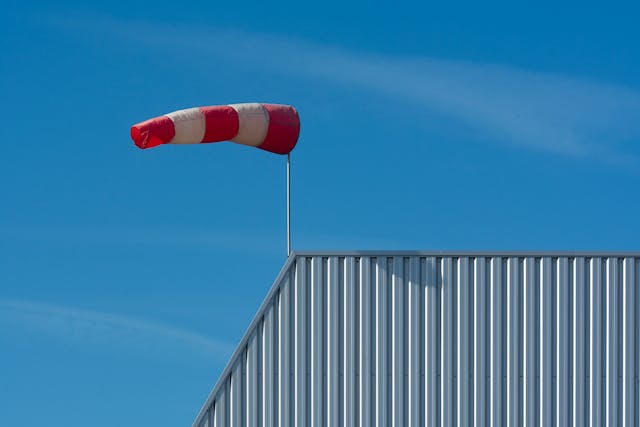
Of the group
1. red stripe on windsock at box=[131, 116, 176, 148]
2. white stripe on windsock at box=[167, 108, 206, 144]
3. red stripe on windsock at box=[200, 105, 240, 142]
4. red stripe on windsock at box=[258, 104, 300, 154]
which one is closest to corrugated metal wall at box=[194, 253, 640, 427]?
red stripe on windsock at box=[258, 104, 300, 154]

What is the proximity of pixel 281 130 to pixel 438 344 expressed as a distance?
4455 millimetres

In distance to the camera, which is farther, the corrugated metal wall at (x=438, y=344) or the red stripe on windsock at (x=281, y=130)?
the red stripe on windsock at (x=281, y=130)

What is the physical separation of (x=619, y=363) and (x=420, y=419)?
338 centimetres

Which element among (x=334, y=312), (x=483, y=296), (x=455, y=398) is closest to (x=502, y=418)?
(x=455, y=398)

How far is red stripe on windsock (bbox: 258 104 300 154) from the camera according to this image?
17.3 meters

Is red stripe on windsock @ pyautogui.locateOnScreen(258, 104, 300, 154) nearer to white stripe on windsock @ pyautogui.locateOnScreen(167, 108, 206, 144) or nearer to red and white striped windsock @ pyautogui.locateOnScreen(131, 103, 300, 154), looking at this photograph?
red and white striped windsock @ pyautogui.locateOnScreen(131, 103, 300, 154)

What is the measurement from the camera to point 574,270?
54.7 feet

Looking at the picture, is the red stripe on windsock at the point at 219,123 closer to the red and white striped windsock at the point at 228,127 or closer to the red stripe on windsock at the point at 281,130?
the red and white striped windsock at the point at 228,127

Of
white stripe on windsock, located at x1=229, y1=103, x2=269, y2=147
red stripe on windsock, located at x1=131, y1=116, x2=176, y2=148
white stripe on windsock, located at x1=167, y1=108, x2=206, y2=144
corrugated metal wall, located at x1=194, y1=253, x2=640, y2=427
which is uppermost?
white stripe on windsock, located at x1=229, y1=103, x2=269, y2=147

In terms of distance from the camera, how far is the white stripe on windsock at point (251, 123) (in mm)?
17125

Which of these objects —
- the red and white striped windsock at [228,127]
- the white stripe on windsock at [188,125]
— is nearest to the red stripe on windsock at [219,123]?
the red and white striped windsock at [228,127]

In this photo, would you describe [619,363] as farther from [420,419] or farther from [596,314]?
[420,419]

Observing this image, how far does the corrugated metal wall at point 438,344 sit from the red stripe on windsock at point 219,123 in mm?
2432

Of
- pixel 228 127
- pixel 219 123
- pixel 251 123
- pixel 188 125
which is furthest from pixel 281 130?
pixel 188 125
